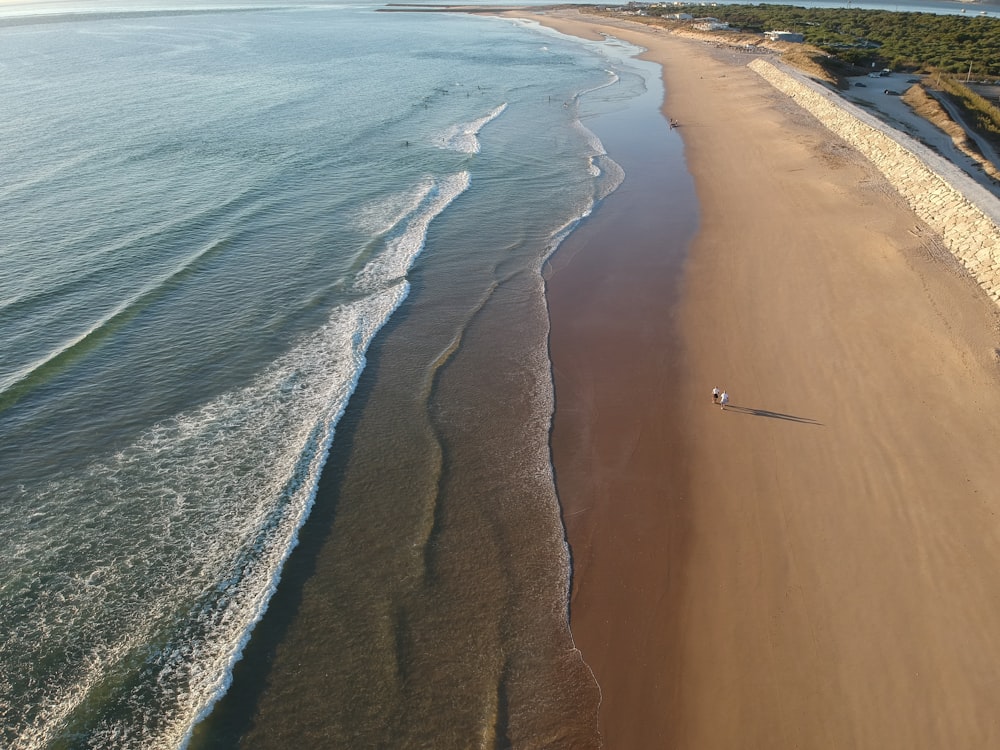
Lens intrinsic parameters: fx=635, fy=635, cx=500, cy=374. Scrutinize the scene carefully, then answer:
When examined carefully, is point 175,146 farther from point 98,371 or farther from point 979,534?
point 979,534

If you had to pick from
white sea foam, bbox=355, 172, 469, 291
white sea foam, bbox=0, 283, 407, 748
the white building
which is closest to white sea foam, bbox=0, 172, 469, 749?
white sea foam, bbox=0, 283, 407, 748

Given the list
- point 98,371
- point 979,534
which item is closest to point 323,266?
point 98,371

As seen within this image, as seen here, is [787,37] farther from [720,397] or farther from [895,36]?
[720,397]

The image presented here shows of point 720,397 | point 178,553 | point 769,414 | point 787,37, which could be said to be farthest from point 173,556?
point 787,37

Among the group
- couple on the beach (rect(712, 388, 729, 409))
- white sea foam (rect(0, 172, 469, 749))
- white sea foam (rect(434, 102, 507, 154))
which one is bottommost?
white sea foam (rect(434, 102, 507, 154))

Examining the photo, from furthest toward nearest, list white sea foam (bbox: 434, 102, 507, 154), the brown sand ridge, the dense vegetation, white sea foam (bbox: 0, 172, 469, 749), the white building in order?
1. the white building
2. the dense vegetation
3. white sea foam (bbox: 434, 102, 507, 154)
4. white sea foam (bbox: 0, 172, 469, 749)
5. the brown sand ridge

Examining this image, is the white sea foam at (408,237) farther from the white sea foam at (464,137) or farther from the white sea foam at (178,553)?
the white sea foam at (178,553)

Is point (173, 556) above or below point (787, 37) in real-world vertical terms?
below

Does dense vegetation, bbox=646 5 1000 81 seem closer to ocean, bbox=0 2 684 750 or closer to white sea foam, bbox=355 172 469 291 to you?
ocean, bbox=0 2 684 750
